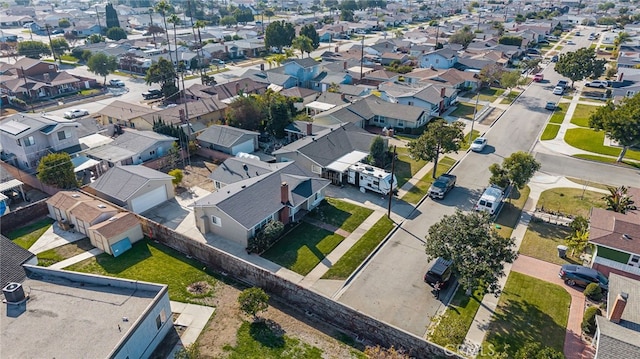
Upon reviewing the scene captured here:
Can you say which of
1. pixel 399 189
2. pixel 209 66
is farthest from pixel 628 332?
pixel 209 66

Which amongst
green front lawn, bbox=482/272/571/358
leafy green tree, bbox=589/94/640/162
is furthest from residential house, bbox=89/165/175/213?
leafy green tree, bbox=589/94/640/162

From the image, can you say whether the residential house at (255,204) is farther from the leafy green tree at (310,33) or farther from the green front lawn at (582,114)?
the leafy green tree at (310,33)

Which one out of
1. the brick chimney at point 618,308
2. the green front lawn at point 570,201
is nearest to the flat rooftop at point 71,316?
the brick chimney at point 618,308

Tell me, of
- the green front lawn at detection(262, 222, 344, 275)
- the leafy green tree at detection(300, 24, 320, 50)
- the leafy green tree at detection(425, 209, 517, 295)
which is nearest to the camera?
the leafy green tree at detection(425, 209, 517, 295)

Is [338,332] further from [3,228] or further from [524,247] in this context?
[3,228]

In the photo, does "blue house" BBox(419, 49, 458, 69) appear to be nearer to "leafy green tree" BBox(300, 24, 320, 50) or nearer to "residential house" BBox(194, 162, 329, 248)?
"leafy green tree" BBox(300, 24, 320, 50)

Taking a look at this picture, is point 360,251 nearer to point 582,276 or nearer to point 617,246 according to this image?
point 582,276

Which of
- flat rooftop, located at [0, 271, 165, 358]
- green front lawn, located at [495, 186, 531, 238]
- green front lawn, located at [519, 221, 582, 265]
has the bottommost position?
green front lawn, located at [519, 221, 582, 265]

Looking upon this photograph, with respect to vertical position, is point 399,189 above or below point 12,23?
below
